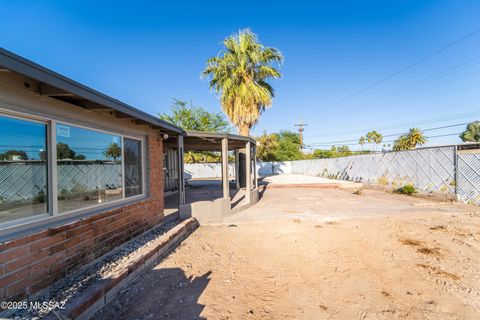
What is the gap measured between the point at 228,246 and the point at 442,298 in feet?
11.0

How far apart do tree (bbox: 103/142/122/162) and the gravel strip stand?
1659 mm

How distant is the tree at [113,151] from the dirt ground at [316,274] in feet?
7.04

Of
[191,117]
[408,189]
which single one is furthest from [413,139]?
[191,117]

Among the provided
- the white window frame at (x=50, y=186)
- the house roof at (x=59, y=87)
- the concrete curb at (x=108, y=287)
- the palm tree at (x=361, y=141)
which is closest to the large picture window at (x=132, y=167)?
the house roof at (x=59, y=87)

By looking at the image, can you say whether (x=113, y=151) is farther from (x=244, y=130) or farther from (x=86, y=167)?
(x=244, y=130)

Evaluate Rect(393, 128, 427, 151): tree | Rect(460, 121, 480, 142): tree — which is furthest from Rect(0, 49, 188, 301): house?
Rect(460, 121, 480, 142): tree

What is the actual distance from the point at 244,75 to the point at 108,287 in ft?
33.9

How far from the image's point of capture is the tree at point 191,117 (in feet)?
67.6

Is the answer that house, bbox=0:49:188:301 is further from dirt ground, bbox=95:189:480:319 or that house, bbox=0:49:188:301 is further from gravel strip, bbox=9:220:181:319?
dirt ground, bbox=95:189:480:319

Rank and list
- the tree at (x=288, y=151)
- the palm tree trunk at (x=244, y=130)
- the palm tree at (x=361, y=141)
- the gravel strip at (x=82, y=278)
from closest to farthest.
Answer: the gravel strip at (x=82, y=278)
the palm tree trunk at (x=244, y=130)
the tree at (x=288, y=151)
the palm tree at (x=361, y=141)

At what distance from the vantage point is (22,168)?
2.76m

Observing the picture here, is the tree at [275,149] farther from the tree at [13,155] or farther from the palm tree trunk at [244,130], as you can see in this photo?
the tree at [13,155]

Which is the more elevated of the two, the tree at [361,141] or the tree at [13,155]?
the tree at [361,141]

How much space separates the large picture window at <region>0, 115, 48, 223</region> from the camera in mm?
2570
